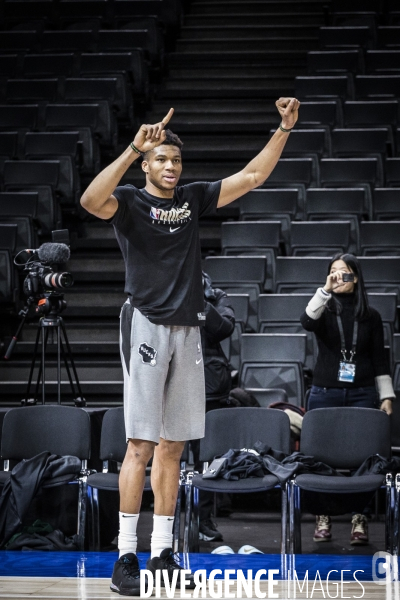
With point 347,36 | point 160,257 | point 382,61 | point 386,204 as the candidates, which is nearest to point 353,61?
point 382,61

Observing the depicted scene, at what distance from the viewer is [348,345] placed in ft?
14.6

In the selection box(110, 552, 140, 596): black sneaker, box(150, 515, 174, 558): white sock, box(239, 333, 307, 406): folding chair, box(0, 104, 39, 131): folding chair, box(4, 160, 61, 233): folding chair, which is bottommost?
box(110, 552, 140, 596): black sneaker

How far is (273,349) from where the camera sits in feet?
19.1

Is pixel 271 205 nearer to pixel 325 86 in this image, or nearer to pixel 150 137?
pixel 325 86

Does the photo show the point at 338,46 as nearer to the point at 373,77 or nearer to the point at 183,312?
the point at 373,77

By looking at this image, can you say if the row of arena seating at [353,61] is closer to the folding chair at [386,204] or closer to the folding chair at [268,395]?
the folding chair at [386,204]

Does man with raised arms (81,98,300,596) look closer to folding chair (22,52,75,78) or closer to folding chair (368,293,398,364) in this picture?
folding chair (368,293,398,364)

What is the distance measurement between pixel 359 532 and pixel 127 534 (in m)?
1.86

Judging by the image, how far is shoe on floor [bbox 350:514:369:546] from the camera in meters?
4.39

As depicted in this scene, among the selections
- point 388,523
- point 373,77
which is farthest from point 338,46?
point 388,523

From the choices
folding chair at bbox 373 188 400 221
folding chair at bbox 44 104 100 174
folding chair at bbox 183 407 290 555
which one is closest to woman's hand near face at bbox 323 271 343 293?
folding chair at bbox 183 407 290 555

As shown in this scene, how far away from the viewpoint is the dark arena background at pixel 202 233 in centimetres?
414

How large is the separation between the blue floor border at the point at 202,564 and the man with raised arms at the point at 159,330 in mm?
381

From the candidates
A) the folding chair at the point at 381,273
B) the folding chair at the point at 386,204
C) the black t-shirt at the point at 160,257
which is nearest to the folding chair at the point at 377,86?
the folding chair at the point at 386,204
